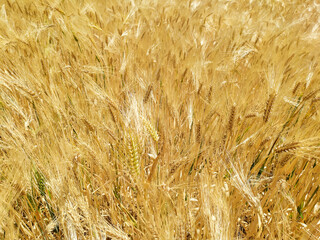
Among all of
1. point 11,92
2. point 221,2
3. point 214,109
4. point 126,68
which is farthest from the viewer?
point 221,2

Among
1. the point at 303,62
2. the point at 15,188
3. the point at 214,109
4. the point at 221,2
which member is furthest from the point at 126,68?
the point at 221,2

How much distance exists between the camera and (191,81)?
1.23 meters

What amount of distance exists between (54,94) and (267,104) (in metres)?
0.82

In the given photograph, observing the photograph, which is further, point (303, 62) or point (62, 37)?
point (62, 37)

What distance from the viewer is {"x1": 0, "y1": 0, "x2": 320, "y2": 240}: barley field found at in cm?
69

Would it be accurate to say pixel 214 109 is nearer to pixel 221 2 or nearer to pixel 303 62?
pixel 303 62

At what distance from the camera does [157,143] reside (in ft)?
2.89

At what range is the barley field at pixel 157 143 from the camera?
69cm

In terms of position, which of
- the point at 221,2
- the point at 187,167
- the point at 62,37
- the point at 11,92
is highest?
the point at 221,2

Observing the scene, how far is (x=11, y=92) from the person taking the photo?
1102 millimetres

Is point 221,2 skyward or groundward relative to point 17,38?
skyward

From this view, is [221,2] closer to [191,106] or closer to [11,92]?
[191,106]

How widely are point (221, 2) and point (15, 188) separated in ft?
7.90

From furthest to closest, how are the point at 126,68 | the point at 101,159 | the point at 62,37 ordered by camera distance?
the point at 62,37 < the point at 126,68 < the point at 101,159
